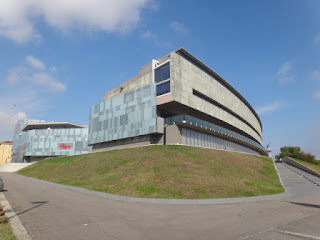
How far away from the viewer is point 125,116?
42.7 m

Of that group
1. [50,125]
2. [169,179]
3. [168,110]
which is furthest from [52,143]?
[169,179]

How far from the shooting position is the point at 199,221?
9.46 metres

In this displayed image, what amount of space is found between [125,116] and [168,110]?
28.3 ft

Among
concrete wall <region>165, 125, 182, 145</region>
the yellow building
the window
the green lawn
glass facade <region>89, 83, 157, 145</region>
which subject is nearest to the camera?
the green lawn

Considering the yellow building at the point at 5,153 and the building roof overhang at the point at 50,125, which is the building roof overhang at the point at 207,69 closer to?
the building roof overhang at the point at 50,125

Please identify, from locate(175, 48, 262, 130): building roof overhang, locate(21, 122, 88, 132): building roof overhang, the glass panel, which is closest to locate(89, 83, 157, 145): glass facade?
the glass panel

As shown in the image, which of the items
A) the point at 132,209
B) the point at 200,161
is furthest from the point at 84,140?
the point at 132,209

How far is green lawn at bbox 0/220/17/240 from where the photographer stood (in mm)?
6680

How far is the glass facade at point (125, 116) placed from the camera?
38094 millimetres

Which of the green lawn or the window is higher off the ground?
the window

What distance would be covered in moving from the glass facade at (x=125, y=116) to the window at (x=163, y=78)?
117 centimetres

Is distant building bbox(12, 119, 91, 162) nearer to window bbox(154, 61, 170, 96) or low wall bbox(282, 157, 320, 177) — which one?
window bbox(154, 61, 170, 96)

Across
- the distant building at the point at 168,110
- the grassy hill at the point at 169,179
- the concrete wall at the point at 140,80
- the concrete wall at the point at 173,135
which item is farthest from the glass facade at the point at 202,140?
the concrete wall at the point at 140,80

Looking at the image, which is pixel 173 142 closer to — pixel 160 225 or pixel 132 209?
pixel 132 209
